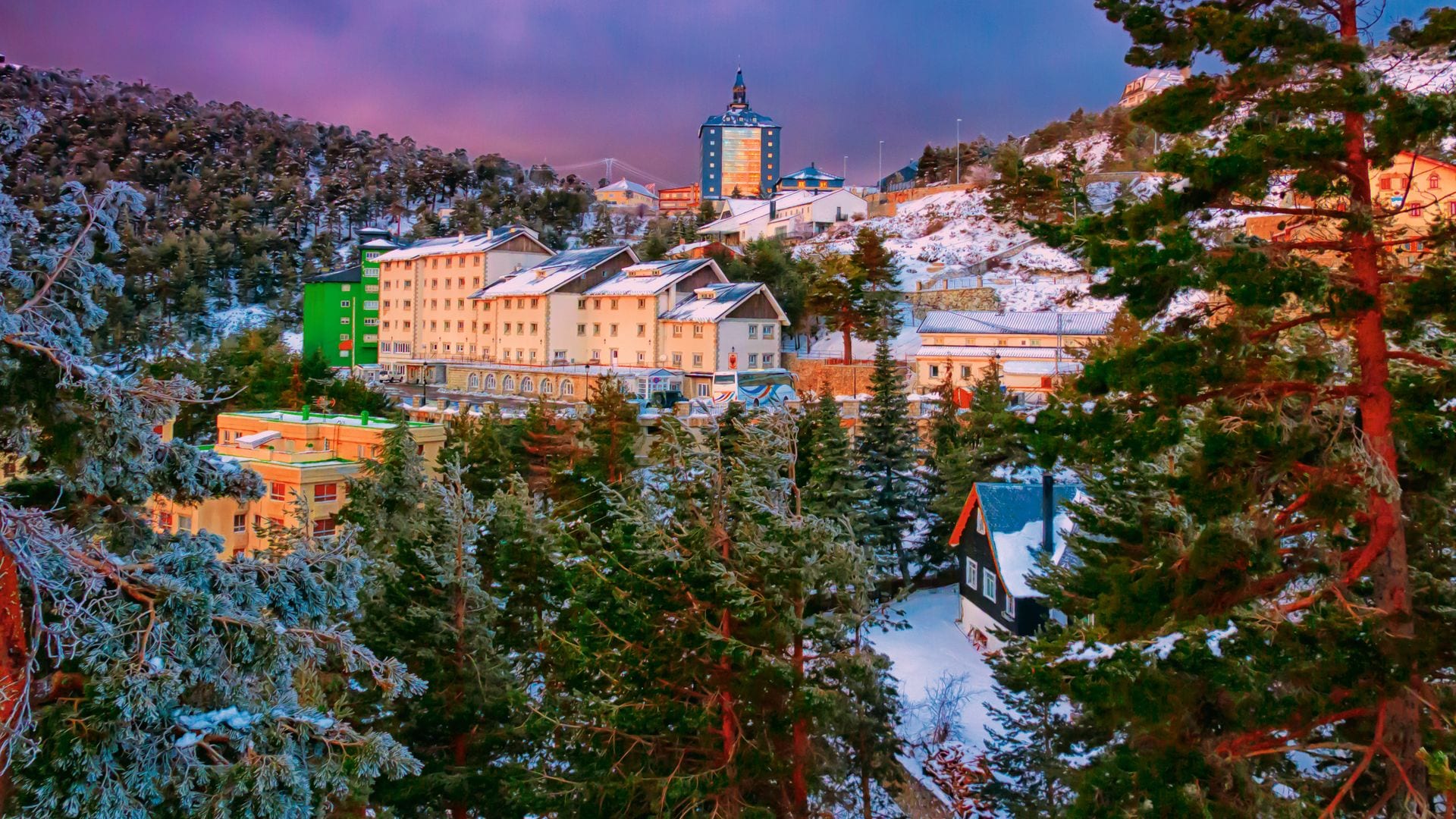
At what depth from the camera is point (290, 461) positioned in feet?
88.0

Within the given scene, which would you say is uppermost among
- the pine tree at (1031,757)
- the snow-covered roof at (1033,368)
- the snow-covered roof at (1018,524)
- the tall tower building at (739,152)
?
the tall tower building at (739,152)

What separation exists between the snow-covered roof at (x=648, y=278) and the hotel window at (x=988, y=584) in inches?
1097

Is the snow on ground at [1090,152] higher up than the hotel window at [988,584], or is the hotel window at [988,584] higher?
the snow on ground at [1090,152]

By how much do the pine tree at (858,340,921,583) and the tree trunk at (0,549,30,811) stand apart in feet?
68.0

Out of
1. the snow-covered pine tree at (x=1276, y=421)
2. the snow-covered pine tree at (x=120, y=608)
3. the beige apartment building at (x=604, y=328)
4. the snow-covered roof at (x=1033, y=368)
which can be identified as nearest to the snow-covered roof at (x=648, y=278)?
the beige apartment building at (x=604, y=328)

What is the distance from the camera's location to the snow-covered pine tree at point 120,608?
506 centimetres

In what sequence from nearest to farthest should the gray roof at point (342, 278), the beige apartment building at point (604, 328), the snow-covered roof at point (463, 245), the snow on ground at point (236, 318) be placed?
the beige apartment building at point (604, 328) < the snow-covered roof at point (463, 245) < the gray roof at point (342, 278) < the snow on ground at point (236, 318)

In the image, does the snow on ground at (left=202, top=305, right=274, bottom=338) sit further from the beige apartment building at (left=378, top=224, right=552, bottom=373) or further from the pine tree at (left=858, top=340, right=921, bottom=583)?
the pine tree at (left=858, top=340, right=921, bottom=583)

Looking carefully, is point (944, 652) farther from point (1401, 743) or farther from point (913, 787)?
point (1401, 743)

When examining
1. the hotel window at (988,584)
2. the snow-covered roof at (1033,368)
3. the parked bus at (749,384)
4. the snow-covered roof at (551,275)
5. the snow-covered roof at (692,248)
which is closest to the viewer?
the hotel window at (988,584)

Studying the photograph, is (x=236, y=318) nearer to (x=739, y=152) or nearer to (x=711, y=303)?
(x=711, y=303)

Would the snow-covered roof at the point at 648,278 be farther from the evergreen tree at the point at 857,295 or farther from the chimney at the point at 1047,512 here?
the chimney at the point at 1047,512

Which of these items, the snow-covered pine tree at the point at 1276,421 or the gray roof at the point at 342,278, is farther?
the gray roof at the point at 342,278

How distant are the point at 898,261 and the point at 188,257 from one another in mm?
49769
